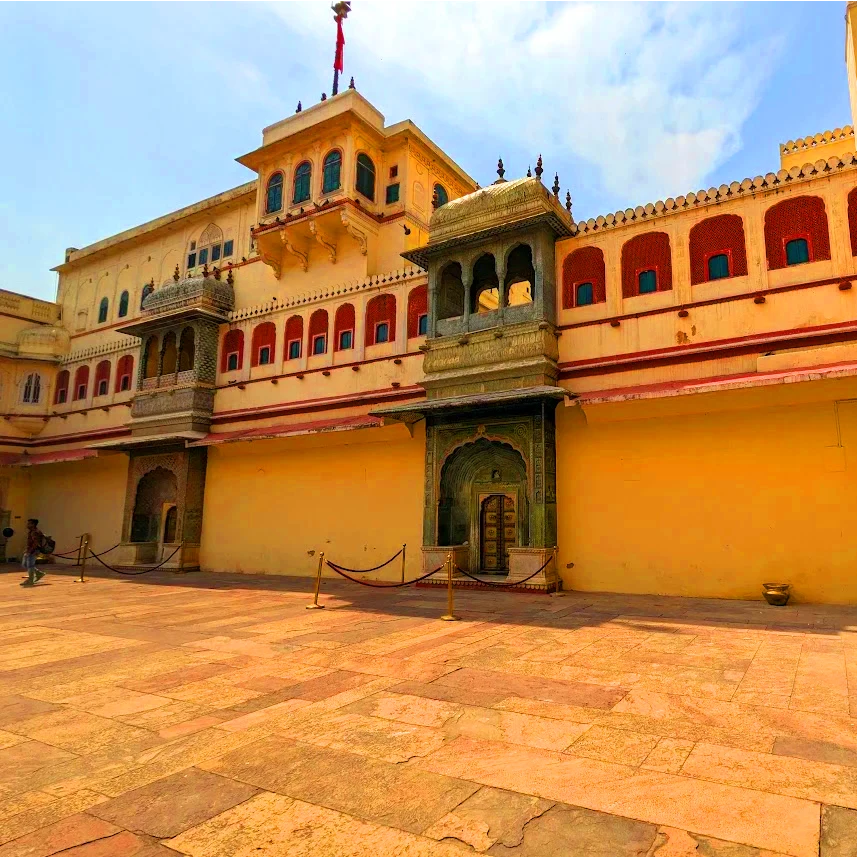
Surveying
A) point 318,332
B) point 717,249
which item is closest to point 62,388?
point 318,332

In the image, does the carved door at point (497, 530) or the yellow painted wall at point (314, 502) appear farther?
the yellow painted wall at point (314, 502)

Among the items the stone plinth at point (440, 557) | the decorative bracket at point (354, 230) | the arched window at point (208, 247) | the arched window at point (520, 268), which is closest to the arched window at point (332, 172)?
the decorative bracket at point (354, 230)

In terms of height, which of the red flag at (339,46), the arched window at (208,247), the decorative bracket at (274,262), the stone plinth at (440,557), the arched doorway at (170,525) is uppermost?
the red flag at (339,46)

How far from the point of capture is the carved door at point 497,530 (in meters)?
12.6

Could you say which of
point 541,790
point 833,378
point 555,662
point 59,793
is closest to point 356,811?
point 541,790

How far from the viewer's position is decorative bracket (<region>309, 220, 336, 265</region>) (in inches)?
673

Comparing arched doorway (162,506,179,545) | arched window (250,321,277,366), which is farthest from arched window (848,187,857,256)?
arched doorway (162,506,179,545)

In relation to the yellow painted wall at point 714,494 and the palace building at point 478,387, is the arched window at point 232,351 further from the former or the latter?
the yellow painted wall at point 714,494

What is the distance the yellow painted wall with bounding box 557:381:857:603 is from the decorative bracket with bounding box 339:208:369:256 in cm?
823

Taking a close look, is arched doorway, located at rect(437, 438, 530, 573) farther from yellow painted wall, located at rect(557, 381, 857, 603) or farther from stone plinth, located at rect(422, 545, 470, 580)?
yellow painted wall, located at rect(557, 381, 857, 603)

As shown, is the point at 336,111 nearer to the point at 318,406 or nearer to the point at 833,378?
the point at 318,406

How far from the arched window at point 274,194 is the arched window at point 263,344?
3981mm

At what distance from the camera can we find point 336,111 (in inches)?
687

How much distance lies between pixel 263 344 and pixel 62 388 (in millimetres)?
10584
